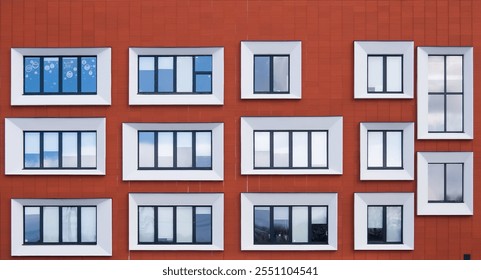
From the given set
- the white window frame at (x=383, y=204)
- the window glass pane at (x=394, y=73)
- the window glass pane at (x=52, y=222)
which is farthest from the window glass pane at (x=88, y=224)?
the window glass pane at (x=394, y=73)

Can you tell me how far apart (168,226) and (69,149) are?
399cm

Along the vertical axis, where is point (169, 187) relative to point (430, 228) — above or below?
above

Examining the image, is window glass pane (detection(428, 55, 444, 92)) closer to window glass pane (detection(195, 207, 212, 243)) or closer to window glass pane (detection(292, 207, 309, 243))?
window glass pane (detection(292, 207, 309, 243))

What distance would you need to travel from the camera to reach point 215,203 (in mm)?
16656

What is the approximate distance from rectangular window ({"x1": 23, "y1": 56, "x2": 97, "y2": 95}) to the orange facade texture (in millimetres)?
586

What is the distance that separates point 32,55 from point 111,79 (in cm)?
→ 265

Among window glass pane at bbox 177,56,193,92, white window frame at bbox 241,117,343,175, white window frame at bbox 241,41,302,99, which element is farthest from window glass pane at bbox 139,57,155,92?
white window frame at bbox 241,117,343,175

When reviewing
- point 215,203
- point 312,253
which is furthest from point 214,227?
point 312,253

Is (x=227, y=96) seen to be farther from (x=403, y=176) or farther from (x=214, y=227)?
(x=403, y=176)

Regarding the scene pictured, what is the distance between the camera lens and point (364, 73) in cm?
1662

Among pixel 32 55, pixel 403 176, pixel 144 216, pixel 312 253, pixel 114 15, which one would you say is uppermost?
pixel 114 15

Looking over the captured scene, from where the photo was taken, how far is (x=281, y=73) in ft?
55.2

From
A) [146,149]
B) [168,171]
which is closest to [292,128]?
[168,171]

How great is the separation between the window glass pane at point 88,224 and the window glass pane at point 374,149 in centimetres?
884
